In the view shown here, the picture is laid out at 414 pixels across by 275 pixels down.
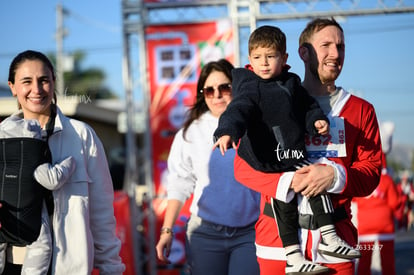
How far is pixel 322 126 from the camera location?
2.47 m

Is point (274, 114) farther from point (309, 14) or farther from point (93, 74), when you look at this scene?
point (93, 74)

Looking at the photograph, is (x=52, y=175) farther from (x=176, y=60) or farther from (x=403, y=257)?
(x=403, y=257)

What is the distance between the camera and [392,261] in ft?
20.7

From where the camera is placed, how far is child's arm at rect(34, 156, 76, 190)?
9.40 feet

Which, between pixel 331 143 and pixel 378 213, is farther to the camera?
pixel 378 213

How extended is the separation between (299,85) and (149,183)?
6.30 metres

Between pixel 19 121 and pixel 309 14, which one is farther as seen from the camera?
pixel 309 14

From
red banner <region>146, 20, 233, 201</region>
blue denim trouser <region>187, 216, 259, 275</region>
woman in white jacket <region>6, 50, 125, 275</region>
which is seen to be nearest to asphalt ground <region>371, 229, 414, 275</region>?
blue denim trouser <region>187, 216, 259, 275</region>

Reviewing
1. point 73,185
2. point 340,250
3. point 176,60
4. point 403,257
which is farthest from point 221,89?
point 403,257

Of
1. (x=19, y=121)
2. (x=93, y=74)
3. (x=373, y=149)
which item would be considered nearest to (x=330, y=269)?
(x=373, y=149)

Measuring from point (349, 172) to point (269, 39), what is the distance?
26.5 inches

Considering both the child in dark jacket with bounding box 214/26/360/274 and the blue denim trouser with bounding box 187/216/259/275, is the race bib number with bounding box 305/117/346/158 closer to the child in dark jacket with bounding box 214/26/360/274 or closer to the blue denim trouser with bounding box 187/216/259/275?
the child in dark jacket with bounding box 214/26/360/274

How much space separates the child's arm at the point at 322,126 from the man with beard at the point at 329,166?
0.10 m

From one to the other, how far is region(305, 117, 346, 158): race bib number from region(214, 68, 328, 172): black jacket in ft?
0.31
